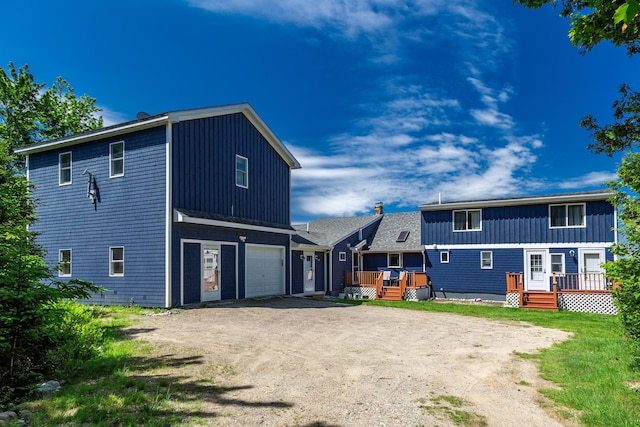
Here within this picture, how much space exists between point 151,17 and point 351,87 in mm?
9106

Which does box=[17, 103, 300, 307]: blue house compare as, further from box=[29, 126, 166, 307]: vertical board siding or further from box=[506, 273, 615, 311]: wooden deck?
box=[506, 273, 615, 311]: wooden deck

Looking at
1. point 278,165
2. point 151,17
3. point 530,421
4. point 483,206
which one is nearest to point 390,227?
point 483,206

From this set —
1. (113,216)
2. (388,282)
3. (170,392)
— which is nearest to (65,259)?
(113,216)

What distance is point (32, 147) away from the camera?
16.5m

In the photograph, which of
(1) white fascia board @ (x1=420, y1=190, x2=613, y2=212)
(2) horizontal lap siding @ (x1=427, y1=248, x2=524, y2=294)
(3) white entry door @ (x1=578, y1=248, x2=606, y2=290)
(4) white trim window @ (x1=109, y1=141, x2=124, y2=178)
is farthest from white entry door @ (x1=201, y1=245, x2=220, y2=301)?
(3) white entry door @ (x1=578, y1=248, x2=606, y2=290)

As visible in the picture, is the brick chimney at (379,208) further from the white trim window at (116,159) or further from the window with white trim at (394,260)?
the white trim window at (116,159)

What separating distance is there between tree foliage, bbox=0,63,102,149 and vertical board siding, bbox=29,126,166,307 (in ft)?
42.9

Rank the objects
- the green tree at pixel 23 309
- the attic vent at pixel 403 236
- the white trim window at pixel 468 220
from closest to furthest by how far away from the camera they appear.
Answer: the green tree at pixel 23 309, the white trim window at pixel 468 220, the attic vent at pixel 403 236

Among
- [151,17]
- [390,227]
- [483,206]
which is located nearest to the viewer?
[151,17]

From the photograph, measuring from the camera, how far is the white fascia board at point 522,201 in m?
18.9

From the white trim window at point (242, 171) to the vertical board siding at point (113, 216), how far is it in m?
3.69

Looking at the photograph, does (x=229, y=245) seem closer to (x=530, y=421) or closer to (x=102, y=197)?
(x=102, y=197)

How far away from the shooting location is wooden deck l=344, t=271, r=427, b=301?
21625mm

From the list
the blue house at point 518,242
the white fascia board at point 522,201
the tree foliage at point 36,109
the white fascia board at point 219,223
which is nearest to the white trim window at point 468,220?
the blue house at point 518,242
